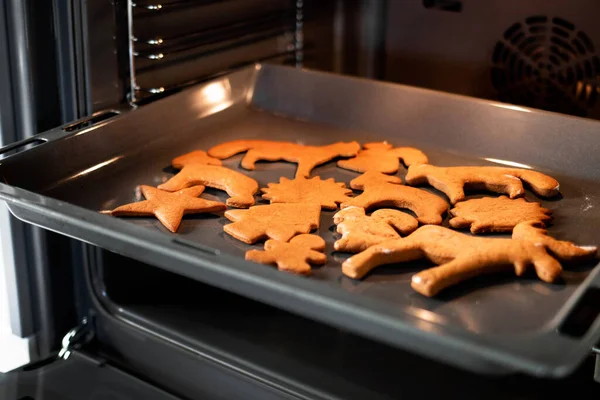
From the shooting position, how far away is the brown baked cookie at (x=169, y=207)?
2.75 feet

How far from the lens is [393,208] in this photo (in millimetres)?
902

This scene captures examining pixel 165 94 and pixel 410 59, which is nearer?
pixel 165 94

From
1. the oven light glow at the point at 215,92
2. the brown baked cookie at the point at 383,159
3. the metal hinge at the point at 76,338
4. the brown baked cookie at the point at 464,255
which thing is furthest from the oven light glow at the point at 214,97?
the brown baked cookie at the point at 464,255

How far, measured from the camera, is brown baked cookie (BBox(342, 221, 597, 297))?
0.72 m

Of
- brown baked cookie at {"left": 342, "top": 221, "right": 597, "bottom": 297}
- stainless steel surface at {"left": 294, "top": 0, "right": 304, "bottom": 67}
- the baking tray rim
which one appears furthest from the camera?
stainless steel surface at {"left": 294, "top": 0, "right": 304, "bottom": 67}

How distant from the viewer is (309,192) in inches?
35.8

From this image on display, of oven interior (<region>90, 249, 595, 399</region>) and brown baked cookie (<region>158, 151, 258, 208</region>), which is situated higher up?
brown baked cookie (<region>158, 151, 258, 208</region>)

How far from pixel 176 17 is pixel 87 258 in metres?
0.34

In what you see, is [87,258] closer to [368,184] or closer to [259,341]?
[259,341]

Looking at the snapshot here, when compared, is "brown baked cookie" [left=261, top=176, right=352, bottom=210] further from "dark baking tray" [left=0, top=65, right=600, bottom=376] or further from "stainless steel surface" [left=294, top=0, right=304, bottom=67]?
"stainless steel surface" [left=294, top=0, right=304, bottom=67]

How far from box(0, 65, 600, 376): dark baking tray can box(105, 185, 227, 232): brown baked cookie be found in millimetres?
12

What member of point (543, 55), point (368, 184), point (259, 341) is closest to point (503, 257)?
point (368, 184)

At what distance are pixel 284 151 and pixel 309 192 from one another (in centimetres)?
13

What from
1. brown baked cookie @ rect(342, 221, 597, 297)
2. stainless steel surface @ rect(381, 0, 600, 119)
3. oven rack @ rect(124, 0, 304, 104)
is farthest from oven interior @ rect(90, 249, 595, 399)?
stainless steel surface @ rect(381, 0, 600, 119)
